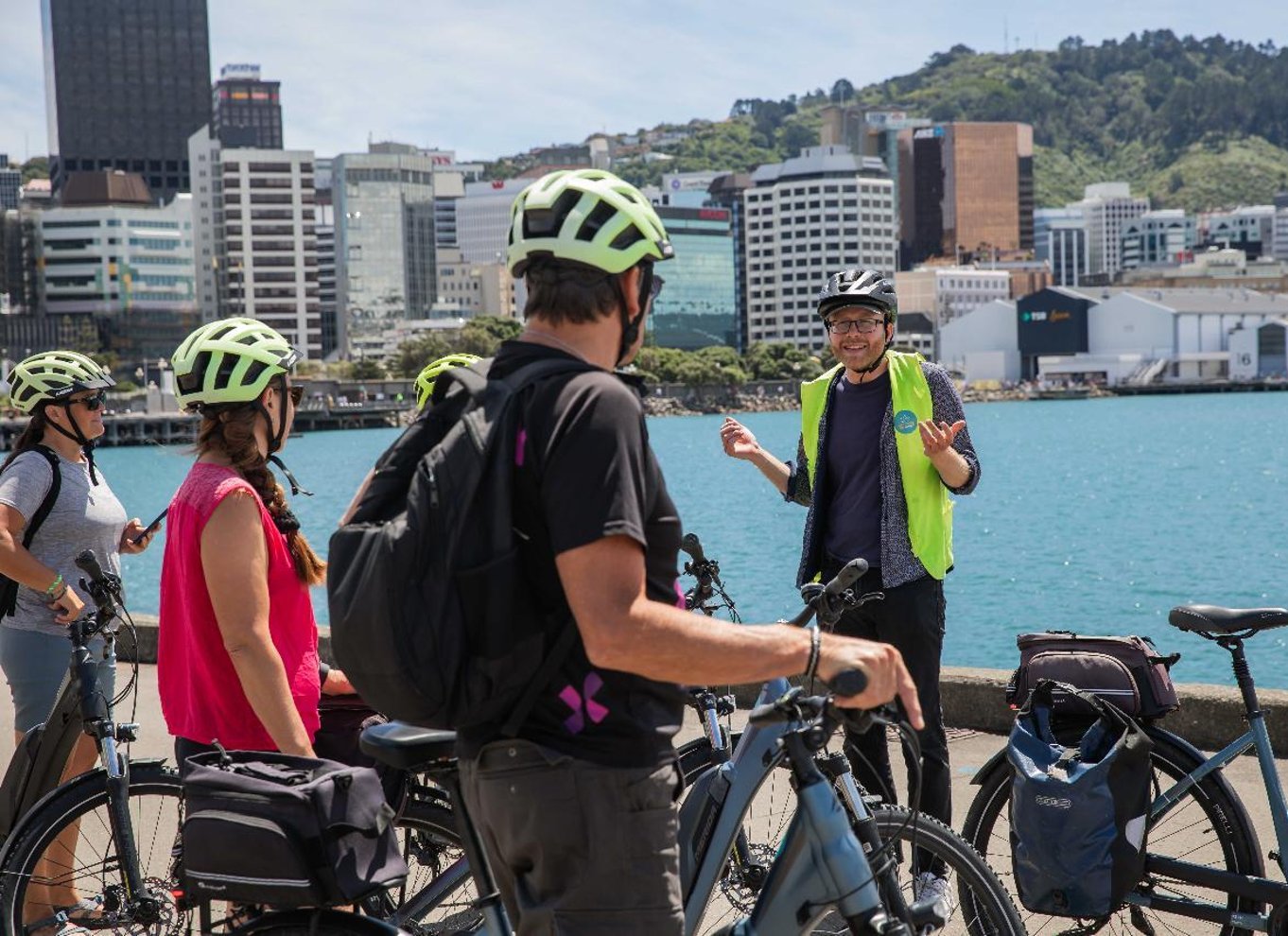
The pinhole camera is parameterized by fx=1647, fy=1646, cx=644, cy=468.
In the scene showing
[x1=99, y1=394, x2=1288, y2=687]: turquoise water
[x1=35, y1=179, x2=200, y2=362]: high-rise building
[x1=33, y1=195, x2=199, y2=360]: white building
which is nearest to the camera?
[x1=99, y1=394, x2=1288, y2=687]: turquoise water

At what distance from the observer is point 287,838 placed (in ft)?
9.78

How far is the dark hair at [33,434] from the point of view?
534cm

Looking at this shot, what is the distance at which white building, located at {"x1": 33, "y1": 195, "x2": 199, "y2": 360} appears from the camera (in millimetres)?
167500

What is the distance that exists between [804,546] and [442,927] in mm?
2156

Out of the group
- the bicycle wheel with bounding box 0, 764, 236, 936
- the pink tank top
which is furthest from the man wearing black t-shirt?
the bicycle wheel with bounding box 0, 764, 236, 936

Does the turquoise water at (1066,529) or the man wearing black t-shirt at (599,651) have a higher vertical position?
the man wearing black t-shirt at (599,651)

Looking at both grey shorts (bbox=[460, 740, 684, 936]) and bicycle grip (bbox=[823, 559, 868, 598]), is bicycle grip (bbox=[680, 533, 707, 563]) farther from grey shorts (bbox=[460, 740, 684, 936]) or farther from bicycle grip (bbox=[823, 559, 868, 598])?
grey shorts (bbox=[460, 740, 684, 936])

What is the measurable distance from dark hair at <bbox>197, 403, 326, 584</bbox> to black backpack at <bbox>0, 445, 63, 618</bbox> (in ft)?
4.92

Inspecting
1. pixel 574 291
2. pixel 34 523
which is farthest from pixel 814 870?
pixel 34 523

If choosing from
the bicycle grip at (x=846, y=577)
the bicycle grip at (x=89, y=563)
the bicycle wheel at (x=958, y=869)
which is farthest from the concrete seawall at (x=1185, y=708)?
the bicycle wheel at (x=958, y=869)

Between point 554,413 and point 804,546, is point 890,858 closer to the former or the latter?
point 554,413

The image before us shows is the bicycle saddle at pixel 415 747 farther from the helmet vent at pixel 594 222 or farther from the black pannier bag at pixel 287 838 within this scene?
the helmet vent at pixel 594 222

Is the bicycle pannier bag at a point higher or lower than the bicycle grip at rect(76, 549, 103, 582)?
lower

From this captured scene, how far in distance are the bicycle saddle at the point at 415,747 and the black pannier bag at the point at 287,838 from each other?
70 mm
